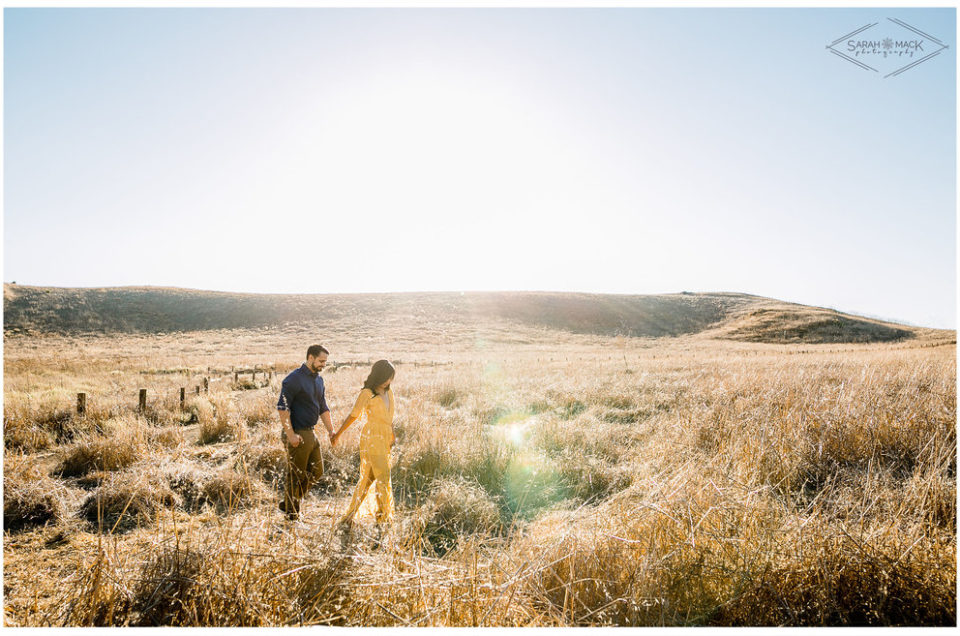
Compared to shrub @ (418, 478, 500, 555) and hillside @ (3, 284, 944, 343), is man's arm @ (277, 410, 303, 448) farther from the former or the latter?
hillside @ (3, 284, 944, 343)

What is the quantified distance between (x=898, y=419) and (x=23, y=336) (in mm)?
61592

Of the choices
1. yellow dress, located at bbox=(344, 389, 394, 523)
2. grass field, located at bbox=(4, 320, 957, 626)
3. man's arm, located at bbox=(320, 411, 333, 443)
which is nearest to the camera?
grass field, located at bbox=(4, 320, 957, 626)

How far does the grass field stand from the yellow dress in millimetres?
330

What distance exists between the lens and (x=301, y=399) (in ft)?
16.0

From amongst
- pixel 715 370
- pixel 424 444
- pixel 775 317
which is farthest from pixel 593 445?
pixel 775 317

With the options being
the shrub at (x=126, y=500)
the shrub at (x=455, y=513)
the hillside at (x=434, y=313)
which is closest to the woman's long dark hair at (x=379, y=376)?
the shrub at (x=455, y=513)

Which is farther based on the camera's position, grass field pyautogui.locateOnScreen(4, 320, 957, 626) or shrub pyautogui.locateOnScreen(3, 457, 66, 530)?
shrub pyautogui.locateOnScreen(3, 457, 66, 530)

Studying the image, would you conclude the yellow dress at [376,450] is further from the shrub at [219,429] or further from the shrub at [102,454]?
the shrub at [219,429]

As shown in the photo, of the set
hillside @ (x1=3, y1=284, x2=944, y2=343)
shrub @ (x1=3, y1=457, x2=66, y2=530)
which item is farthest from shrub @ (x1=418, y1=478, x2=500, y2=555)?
hillside @ (x1=3, y1=284, x2=944, y2=343)

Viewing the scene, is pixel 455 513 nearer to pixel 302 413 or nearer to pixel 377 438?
pixel 377 438

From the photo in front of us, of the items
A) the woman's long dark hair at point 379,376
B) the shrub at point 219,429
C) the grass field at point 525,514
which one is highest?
the woman's long dark hair at point 379,376

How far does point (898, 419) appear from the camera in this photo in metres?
4.91

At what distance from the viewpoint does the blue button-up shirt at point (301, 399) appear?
15.7ft

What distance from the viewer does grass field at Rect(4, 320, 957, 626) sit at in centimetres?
248
